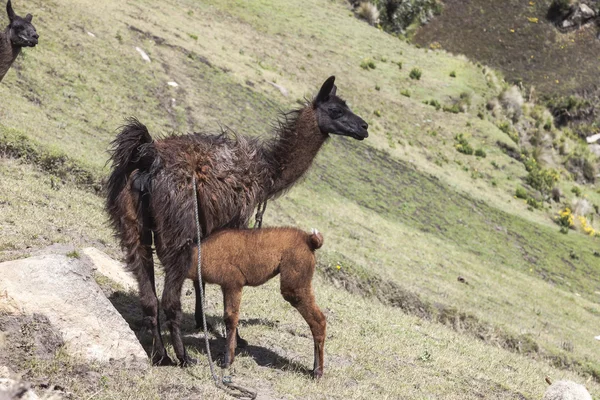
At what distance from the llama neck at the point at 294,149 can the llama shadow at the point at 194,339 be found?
1726 mm

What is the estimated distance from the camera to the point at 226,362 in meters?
5.82

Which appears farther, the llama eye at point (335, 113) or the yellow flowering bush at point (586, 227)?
the yellow flowering bush at point (586, 227)

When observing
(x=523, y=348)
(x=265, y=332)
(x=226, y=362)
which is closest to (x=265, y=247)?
(x=226, y=362)

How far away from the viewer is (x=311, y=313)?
5973 millimetres

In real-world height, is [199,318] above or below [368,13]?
below

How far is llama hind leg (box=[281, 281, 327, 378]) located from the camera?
5.92 metres

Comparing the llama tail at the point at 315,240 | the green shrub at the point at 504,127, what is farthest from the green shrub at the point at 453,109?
the llama tail at the point at 315,240

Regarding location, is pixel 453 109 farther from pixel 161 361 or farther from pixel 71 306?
pixel 71 306

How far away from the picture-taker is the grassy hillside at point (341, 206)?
7.19 metres

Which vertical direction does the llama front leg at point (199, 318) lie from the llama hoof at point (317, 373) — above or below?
below

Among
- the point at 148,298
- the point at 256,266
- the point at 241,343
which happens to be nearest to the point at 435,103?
the point at 241,343

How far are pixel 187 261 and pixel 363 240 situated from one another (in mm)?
10093

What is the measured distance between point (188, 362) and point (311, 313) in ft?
4.12

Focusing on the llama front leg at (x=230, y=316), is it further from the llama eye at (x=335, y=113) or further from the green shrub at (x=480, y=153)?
the green shrub at (x=480, y=153)
